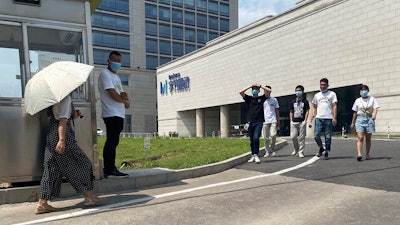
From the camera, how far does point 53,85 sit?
4.31 m

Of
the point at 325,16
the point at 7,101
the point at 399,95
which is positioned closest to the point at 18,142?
the point at 7,101

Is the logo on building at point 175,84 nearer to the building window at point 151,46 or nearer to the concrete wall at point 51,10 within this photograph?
the building window at point 151,46

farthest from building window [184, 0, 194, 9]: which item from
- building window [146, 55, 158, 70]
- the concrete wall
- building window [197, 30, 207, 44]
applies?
the concrete wall

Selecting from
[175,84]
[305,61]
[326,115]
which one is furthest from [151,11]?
[326,115]

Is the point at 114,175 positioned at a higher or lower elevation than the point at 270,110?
lower

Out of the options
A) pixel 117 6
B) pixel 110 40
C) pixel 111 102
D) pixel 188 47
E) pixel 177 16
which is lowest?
pixel 111 102

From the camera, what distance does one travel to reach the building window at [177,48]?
6844 centimetres

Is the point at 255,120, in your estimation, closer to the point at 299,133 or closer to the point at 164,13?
the point at 299,133

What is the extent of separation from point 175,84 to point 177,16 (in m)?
19.0

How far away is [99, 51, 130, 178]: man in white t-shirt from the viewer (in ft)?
17.4

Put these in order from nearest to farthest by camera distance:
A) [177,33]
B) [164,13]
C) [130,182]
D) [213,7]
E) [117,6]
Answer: [130,182], [117,6], [164,13], [177,33], [213,7]

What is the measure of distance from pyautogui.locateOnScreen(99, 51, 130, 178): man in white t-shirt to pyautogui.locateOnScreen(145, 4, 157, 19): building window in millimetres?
63362

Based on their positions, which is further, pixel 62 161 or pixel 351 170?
pixel 351 170

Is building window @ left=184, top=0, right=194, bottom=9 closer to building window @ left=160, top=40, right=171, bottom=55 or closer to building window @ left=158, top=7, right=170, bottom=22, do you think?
building window @ left=158, top=7, right=170, bottom=22
